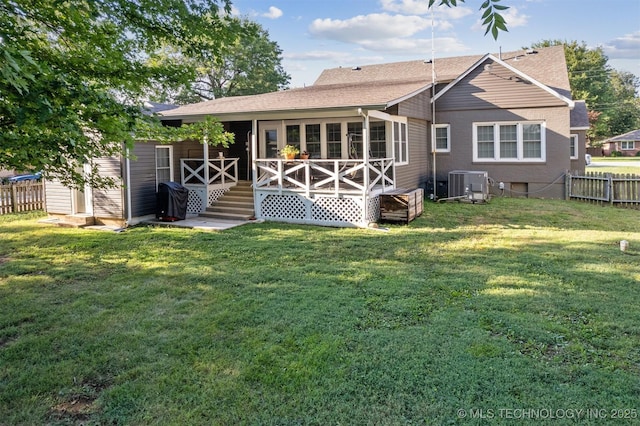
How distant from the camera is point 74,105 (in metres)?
3.47

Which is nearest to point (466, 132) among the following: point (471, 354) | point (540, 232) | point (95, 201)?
point (540, 232)

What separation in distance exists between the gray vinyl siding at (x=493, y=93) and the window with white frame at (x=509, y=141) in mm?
689

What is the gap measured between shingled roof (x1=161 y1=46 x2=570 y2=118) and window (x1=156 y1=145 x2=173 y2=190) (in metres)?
0.99

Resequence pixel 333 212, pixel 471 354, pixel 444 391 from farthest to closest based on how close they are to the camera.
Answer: pixel 333 212 < pixel 471 354 < pixel 444 391

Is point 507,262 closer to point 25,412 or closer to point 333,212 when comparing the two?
point 333,212

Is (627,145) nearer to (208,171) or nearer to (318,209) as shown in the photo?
(318,209)

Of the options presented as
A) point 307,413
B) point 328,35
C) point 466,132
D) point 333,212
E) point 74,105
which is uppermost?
point 328,35

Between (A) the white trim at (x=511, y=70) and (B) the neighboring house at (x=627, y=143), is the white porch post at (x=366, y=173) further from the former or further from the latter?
(B) the neighboring house at (x=627, y=143)

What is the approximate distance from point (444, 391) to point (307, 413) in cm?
102

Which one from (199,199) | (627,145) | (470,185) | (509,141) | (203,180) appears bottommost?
(199,199)

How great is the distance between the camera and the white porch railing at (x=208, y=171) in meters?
12.5

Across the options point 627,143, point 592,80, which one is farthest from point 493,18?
point 627,143

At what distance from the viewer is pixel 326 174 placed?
37.4 feet

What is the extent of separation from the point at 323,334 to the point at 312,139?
9.35m
